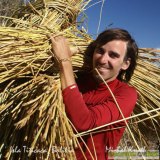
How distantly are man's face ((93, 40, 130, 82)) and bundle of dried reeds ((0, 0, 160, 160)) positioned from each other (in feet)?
0.35

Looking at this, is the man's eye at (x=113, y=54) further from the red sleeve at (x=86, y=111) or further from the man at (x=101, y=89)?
the red sleeve at (x=86, y=111)

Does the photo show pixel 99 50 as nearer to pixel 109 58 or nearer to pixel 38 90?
pixel 109 58

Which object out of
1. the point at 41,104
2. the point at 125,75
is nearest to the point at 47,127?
the point at 41,104

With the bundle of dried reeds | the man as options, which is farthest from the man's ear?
the bundle of dried reeds

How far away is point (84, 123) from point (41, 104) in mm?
182

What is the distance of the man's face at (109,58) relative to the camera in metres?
1.71

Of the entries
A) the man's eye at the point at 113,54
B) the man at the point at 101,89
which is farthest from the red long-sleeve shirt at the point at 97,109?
the man's eye at the point at 113,54

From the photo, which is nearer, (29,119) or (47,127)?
(47,127)

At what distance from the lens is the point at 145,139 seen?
2.30 m

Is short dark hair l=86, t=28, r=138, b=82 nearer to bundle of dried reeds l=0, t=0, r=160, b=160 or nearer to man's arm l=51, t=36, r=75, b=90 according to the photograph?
bundle of dried reeds l=0, t=0, r=160, b=160

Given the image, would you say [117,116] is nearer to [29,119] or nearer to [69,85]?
[69,85]

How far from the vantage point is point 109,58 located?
1.72m

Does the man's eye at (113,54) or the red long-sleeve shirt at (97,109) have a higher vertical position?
the man's eye at (113,54)

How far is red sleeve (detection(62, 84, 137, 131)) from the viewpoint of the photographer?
149 cm
